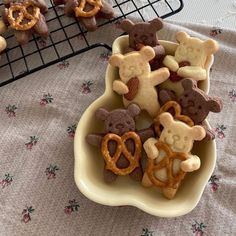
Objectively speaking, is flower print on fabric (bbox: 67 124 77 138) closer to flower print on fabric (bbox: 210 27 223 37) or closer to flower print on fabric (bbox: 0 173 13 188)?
flower print on fabric (bbox: 0 173 13 188)

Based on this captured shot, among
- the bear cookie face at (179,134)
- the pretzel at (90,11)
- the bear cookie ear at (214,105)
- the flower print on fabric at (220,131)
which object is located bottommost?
the flower print on fabric at (220,131)

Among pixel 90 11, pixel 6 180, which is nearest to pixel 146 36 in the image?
pixel 90 11

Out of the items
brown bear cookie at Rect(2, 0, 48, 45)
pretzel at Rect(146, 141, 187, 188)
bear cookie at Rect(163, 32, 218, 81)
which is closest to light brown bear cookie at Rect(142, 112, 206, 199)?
pretzel at Rect(146, 141, 187, 188)

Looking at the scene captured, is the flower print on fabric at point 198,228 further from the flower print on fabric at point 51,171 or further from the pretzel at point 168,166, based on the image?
the flower print on fabric at point 51,171

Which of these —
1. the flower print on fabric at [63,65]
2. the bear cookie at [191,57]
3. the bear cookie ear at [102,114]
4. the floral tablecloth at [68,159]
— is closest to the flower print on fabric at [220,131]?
the floral tablecloth at [68,159]

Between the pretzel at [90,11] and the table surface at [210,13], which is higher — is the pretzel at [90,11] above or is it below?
above

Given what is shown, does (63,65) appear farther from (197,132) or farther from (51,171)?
(197,132)

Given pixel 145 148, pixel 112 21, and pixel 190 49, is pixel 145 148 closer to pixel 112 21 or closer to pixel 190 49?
pixel 190 49
